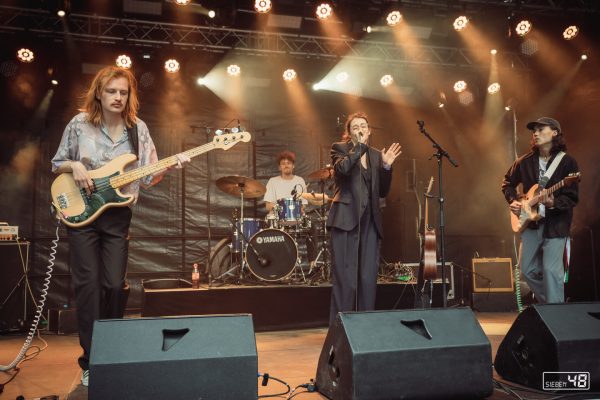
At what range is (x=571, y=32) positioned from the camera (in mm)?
8688

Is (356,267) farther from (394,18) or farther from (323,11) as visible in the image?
(394,18)

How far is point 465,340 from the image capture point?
2.73 m

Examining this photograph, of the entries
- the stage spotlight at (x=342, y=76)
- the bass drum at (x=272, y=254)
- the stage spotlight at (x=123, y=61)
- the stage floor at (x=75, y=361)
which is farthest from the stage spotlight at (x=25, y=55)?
the stage spotlight at (x=342, y=76)

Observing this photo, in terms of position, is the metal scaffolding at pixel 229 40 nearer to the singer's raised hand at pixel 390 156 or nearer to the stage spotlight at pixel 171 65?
the stage spotlight at pixel 171 65

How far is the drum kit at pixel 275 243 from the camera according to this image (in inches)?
281

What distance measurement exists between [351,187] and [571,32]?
21.3 feet

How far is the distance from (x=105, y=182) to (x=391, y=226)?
24.2 ft

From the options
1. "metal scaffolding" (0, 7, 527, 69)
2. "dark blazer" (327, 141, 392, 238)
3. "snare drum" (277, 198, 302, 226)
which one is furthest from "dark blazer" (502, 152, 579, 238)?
"metal scaffolding" (0, 7, 527, 69)

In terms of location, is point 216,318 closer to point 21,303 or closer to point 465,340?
point 465,340

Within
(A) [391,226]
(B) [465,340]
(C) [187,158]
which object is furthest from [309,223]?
(B) [465,340]

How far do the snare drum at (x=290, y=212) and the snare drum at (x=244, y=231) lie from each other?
1.29 feet

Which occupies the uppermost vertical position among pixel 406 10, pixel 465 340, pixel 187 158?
pixel 406 10

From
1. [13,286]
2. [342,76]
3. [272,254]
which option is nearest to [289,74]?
[342,76]

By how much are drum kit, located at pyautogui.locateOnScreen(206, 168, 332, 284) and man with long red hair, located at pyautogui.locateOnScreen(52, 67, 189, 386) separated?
3.13 metres
